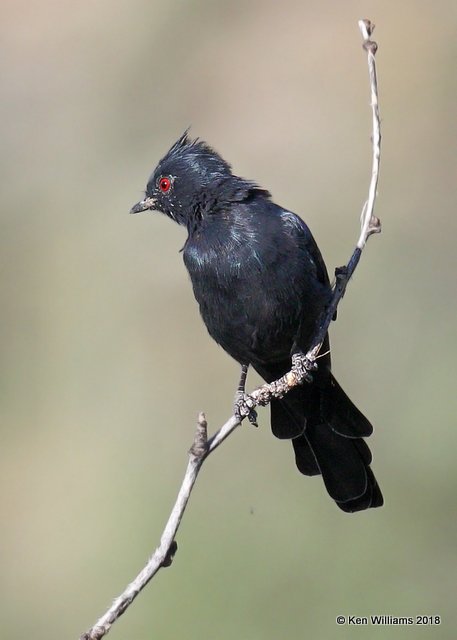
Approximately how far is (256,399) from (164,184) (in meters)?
2.17

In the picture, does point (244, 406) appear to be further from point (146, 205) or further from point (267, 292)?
point (146, 205)

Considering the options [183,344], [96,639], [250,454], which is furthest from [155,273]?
[96,639]

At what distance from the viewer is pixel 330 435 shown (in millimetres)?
8320

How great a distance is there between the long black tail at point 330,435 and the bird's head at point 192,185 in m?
1.31

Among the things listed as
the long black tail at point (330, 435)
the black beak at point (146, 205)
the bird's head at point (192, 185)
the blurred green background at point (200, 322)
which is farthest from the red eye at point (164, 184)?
the blurred green background at point (200, 322)

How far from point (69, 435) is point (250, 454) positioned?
7.38 feet

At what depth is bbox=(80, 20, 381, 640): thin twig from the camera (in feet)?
17.0

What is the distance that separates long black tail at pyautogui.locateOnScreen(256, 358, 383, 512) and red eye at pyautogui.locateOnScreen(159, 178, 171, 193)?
5.05 feet

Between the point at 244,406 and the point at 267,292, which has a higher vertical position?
the point at 267,292

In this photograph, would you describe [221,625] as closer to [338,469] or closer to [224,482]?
[224,482]

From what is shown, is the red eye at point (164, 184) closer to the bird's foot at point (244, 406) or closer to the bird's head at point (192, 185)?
the bird's head at point (192, 185)

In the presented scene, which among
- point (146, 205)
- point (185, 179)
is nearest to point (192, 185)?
point (185, 179)

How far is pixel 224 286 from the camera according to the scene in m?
7.65

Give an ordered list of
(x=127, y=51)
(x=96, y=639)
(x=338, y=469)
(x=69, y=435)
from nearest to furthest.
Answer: (x=96, y=639) → (x=338, y=469) → (x=69, y=435) → (x=127, y=51)
